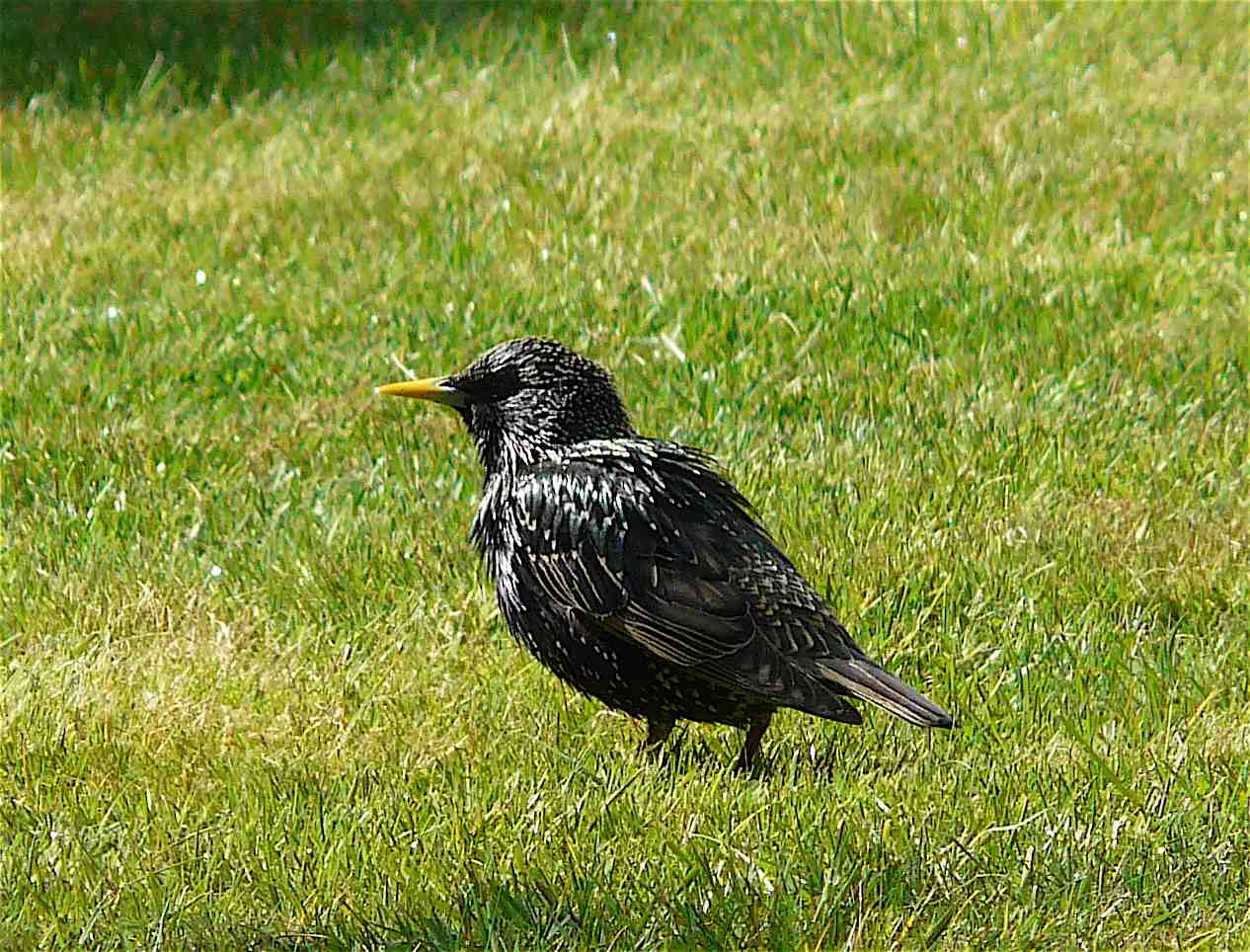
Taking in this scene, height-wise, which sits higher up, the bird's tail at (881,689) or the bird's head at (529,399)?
the bird's head at (529,399)

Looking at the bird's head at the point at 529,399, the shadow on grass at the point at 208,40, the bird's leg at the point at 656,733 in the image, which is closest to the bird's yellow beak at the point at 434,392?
the bird's head at the point at 529,399

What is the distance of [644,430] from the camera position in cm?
748

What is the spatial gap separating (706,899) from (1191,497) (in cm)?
313

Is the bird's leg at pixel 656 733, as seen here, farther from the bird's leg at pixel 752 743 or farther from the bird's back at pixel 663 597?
the bird's leg at pixel 752 743

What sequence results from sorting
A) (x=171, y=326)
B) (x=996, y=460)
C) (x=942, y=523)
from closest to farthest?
(x=942, y=523) → (x=996, y=460) → (x=171, y=326)

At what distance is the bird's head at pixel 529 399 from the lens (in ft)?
18.6

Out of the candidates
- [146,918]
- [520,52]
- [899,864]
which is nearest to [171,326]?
[520,52]

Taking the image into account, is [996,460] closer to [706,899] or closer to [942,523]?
[942,523]

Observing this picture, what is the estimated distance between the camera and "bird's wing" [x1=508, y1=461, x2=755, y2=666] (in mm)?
5105

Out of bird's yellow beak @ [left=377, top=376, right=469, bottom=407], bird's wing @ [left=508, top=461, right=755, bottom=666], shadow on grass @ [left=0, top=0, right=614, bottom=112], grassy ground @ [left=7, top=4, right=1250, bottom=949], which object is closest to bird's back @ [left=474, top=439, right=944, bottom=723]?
bird's wing @ [left=508, top=461, right=755, bottom=666]

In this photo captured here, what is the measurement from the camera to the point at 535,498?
546cm

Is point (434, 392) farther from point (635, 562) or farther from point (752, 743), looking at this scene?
point (752, 743)

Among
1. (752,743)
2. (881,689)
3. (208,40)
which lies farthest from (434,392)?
(208,40)

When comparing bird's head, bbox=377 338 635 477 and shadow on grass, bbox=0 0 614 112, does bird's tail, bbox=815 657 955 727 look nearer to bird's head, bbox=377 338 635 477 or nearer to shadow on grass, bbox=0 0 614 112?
bird's head, bbox=377 338 635 477
